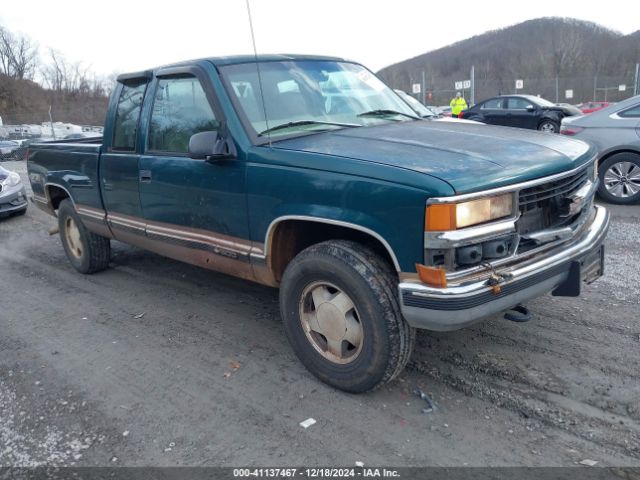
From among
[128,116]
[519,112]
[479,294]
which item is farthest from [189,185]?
[519,112]

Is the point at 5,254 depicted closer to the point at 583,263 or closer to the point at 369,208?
the point at 369,208

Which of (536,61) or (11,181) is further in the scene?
(536,61)

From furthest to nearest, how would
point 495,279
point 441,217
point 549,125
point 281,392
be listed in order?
point 549,125 < point 281,392 < point 495,279 < point 441,217

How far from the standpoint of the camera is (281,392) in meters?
3.38

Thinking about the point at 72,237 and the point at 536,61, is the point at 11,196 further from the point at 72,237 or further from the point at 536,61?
the point at 536,61

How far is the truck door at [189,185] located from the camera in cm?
371

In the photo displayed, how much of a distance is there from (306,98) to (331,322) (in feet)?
5.44

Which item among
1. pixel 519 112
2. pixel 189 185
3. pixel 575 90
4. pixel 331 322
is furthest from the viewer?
pixel 575 90

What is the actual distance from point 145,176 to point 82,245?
1.92 m

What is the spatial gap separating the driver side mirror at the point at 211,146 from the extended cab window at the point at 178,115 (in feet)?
0.82

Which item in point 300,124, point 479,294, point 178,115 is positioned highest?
point 178,115

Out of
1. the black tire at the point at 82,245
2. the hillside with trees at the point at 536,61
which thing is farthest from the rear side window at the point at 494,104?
the black tire at the point at 82,245

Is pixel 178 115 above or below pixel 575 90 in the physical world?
above

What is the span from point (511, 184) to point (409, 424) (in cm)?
138
